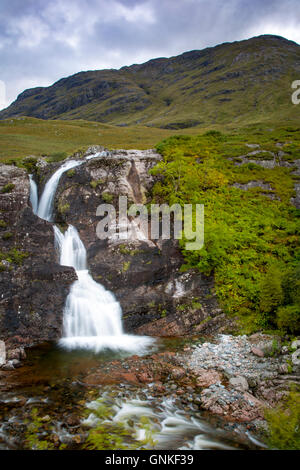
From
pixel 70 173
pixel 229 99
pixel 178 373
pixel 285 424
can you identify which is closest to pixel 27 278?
pixel 178 373

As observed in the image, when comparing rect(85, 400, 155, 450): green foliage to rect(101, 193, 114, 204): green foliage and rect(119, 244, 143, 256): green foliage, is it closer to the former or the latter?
rect(119, 244, 143, 256): green foliage

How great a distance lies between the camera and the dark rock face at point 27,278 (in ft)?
50.3

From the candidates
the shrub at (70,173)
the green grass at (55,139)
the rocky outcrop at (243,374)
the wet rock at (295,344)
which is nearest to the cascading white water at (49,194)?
the shrub at (70,173)

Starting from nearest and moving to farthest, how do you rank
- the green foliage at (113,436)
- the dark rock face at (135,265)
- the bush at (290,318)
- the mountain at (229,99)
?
the green foliage at (113,436), the bush at (290,318), the dark rock face at (135,265), the mountain at (229,99)

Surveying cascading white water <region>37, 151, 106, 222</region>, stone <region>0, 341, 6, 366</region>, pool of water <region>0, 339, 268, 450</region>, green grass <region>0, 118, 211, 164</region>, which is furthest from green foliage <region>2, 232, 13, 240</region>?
green grass <region>0, 118, 211, 164</region>

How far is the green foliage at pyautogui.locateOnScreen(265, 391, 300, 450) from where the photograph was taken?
7.19 metres

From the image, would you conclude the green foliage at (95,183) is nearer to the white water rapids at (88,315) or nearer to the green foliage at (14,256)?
the white water rapids at (88,315)

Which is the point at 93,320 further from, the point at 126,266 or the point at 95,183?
the point at 95,183

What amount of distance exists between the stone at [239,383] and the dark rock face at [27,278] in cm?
1001

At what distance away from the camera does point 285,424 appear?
7.72m

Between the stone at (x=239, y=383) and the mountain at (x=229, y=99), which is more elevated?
the mountain at (x=229, y=99)

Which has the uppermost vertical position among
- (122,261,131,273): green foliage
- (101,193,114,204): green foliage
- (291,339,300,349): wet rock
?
(101,193,114,204): green foliage

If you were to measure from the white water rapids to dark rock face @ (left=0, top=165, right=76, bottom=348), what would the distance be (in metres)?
0.62
